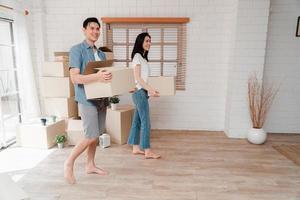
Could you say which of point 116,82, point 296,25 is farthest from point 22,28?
point 296,25

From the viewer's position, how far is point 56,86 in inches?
134

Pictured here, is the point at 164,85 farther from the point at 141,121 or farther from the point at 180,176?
the point at 180,176

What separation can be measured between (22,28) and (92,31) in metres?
1.82

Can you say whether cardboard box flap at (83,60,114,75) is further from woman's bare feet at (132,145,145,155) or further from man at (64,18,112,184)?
woman's bare feet at (132,145,145,155)

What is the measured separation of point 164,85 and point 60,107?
154cm

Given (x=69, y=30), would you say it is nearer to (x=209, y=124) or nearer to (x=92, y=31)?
(x=92, y=31)

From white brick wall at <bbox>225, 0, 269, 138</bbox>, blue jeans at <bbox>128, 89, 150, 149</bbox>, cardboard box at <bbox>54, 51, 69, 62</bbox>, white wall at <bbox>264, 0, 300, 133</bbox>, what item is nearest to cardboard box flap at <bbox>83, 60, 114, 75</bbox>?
blue jeans at <bbox>128, 89, 150, 149</bbox>

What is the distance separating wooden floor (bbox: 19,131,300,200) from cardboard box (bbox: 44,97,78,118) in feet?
1.87

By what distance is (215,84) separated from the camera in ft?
12.9

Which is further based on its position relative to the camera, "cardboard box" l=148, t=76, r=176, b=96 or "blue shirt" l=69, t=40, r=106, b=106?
"cardboard box" l=148, t=76, r=176, b=96

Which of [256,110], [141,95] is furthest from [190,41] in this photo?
[141,95]

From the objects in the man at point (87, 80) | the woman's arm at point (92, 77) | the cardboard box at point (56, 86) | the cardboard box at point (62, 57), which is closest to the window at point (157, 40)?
the cardboard box at point (62, 57)

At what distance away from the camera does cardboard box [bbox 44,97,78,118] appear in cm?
346

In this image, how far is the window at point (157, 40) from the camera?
3785 mm
